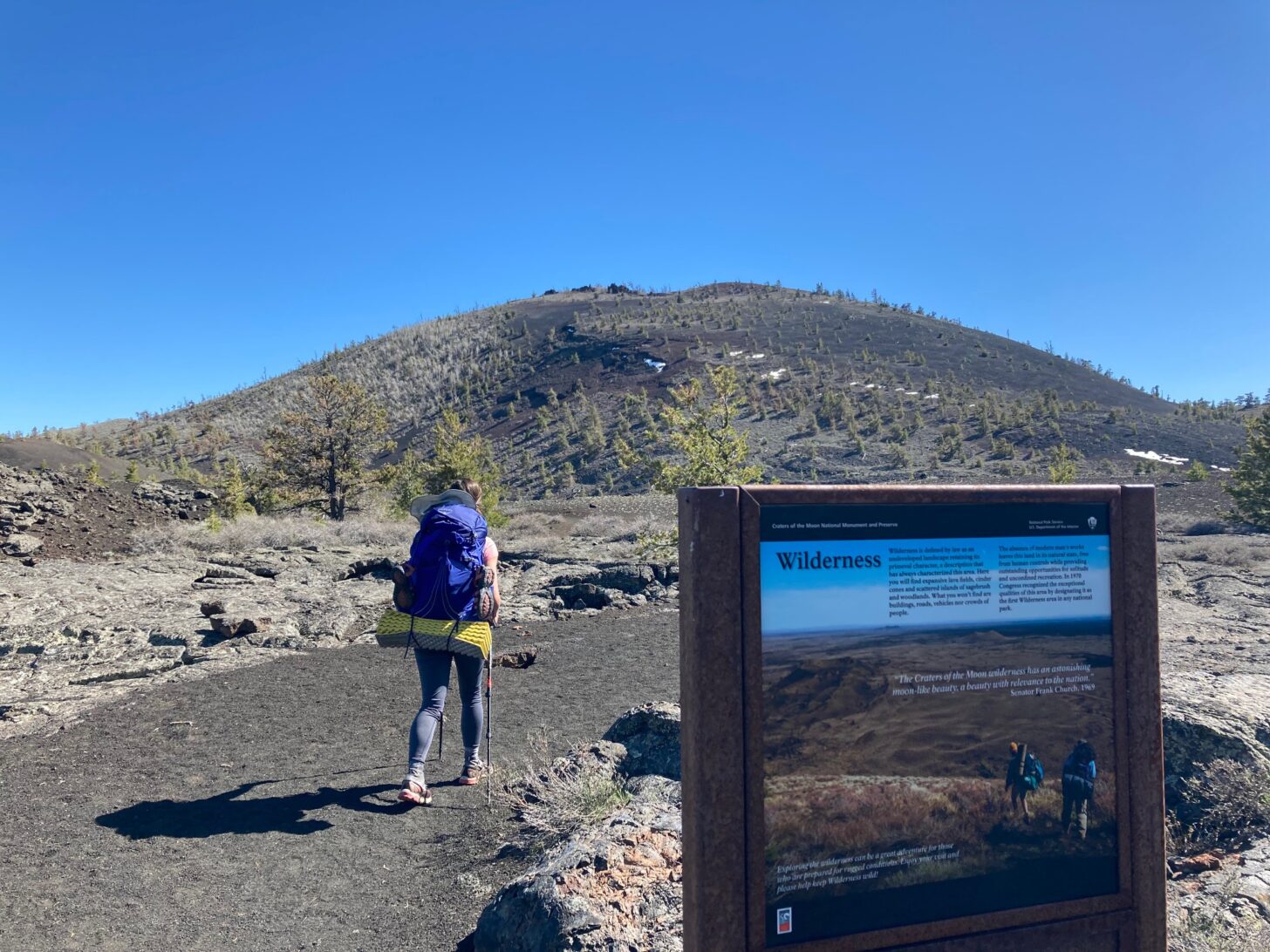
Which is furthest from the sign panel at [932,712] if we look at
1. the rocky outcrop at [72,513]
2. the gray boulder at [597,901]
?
the rocky outcrop at [72,513]

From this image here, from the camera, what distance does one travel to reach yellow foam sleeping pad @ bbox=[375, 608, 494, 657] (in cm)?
456

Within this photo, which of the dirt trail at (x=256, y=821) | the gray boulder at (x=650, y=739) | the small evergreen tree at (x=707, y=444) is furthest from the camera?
the small evergreen tree at (x=707, y=444)

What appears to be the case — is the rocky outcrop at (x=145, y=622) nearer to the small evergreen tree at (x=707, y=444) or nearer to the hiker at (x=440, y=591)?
the hiker at (x=440, y=591)

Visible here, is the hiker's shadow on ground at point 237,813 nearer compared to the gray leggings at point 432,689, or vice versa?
the hiker's shadow on ground at point 237,813

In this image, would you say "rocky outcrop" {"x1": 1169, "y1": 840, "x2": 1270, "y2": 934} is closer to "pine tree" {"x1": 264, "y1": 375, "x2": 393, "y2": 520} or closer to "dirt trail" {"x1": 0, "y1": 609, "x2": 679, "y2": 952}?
"dirt trail" {"x1": 0, "y1": 609, "x2": 679, "y2": 952}

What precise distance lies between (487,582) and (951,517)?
2964mm

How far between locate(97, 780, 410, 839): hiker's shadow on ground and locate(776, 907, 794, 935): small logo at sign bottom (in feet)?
10.4

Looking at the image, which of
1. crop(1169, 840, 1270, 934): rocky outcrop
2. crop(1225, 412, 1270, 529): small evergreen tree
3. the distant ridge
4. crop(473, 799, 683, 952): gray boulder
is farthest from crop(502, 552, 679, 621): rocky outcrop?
the distant ridge

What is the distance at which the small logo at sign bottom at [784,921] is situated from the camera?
2078mm

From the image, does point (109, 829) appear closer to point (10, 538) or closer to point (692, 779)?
point (692, 779)

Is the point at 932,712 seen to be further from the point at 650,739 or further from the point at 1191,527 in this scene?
the point at 1191,527

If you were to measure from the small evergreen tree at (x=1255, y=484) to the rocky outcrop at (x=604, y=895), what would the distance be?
23002 millimetres

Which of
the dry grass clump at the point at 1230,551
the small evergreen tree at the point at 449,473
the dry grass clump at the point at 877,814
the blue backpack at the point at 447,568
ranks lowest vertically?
the dry grass clump at the point at 1230,551

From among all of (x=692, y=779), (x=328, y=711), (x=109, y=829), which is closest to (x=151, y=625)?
(x=328, y=711)
